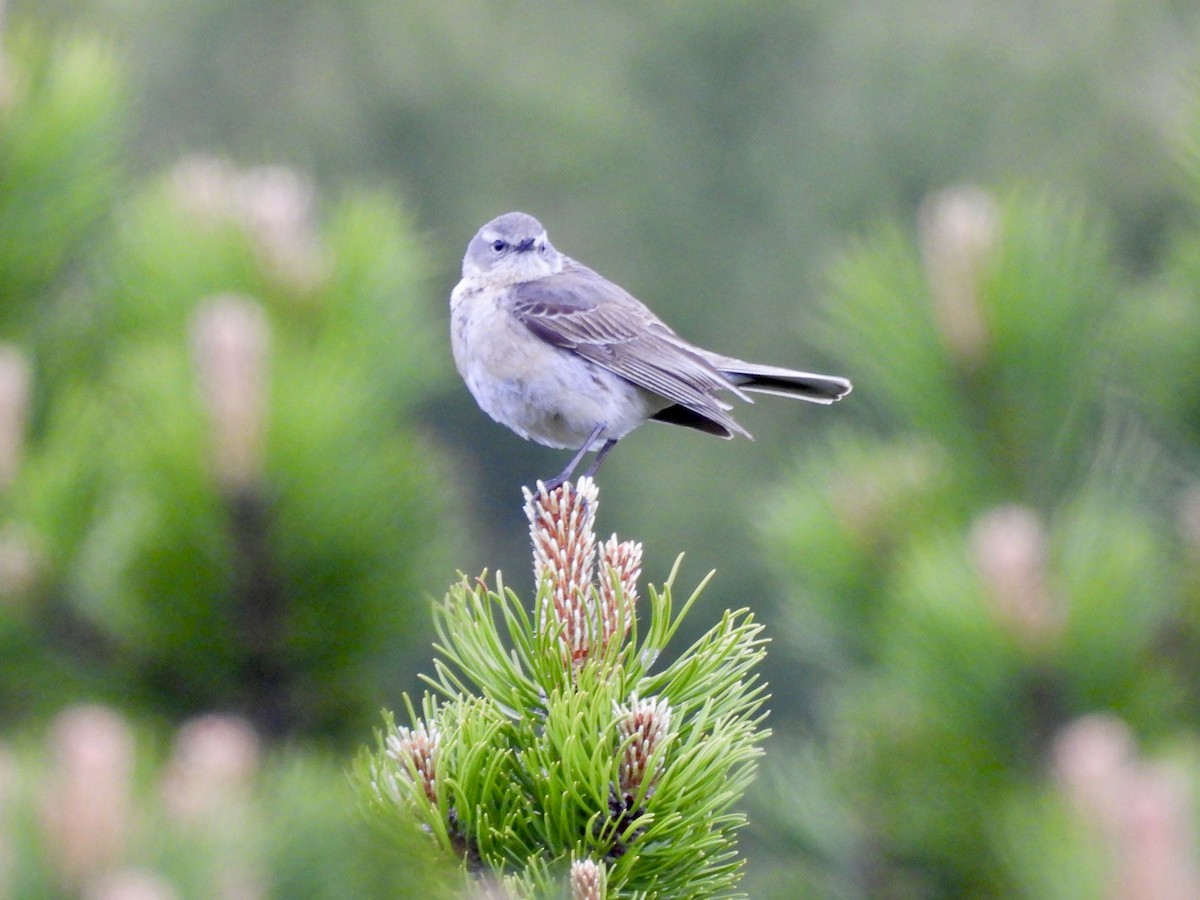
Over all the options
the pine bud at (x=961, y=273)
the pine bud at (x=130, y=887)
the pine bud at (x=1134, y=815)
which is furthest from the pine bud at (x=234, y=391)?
the pine bud at (x=1134, y=815)

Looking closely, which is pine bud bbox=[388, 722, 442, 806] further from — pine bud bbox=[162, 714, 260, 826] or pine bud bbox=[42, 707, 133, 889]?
pine bud bbox=[42, 707, 133, 889]

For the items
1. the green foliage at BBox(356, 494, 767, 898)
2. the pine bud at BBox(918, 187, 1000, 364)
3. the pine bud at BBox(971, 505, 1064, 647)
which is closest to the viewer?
the green foliage at BBox(356, 494, 767, 898)

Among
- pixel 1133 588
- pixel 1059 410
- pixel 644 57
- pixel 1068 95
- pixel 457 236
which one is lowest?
pixel 1133 588

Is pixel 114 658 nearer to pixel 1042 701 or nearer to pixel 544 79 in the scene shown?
pixel 1042 701

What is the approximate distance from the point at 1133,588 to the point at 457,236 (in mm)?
19162

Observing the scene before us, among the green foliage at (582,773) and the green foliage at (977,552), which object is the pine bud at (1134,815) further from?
the green foliage at (582,773)

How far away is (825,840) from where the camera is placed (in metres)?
3.50

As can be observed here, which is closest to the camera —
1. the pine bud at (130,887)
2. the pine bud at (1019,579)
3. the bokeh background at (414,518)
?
the pine bud at (130,887)

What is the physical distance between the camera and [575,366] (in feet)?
16.3

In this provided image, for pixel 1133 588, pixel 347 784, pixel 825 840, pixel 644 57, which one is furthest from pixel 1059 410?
pixel 644 57

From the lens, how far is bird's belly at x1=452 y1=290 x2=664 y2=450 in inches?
189

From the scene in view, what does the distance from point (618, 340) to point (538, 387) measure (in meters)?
0.49

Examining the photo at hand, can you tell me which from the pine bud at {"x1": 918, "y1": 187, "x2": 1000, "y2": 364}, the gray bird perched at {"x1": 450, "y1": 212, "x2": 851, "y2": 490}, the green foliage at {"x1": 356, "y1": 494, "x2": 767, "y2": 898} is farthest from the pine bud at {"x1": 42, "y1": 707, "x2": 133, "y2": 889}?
the gray bird perched at {"x1": 450, "y1": 212, "x2": 851, "y2": 490}

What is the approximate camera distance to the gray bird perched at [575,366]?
189 inches
